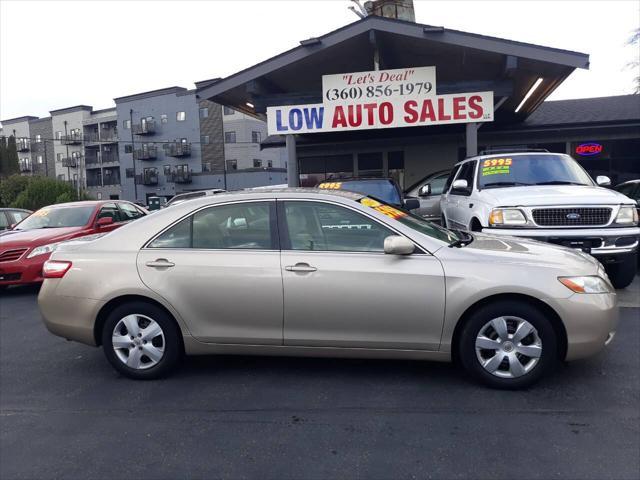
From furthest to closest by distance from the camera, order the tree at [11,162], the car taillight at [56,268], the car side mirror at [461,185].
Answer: the tree at [11,162]
the car side mirror at [461,185]
the car taillight at [56,268]

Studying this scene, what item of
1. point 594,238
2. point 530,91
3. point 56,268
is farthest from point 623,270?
point 530,91

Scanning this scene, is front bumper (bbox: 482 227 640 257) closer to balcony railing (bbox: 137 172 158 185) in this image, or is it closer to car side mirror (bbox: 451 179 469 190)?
car side mirror (bbox: 451 179 469 190)

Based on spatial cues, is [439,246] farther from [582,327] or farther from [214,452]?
[214,452]

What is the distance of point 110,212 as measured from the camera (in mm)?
10312

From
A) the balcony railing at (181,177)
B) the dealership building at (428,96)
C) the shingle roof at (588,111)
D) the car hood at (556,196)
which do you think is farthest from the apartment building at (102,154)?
the car hood at (556,196)

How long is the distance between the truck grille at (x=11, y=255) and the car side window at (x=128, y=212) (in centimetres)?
258

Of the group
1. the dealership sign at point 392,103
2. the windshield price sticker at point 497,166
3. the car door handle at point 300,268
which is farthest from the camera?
the dealership sign at point 392,103

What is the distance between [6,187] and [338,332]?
2946cm

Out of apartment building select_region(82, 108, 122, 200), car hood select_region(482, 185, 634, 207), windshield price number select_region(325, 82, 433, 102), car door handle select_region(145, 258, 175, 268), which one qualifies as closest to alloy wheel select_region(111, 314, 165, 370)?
car door handle select_region(145, 258, 175, 268)

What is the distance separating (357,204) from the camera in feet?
14.1

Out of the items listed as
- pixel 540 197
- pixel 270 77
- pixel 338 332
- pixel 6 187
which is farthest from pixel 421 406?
pixel 6 187

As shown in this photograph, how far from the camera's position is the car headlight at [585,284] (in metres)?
3.90

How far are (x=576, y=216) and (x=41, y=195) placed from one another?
24440 millimetres

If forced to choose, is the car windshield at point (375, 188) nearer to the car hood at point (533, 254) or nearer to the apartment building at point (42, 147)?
the car hood at point (533, 254)
